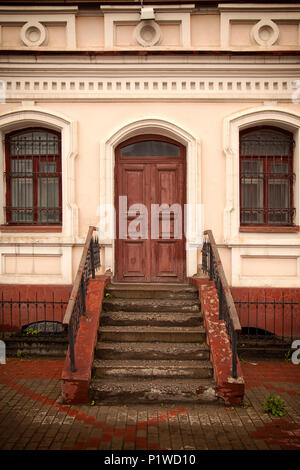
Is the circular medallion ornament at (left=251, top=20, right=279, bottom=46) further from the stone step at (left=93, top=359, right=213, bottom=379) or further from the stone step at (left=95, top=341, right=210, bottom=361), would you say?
the stone step at (left=93, top=359, right=213, bottom=379)

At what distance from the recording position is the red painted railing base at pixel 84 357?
467 centimetres

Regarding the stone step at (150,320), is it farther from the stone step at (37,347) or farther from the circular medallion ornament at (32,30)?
the circular medallion ornament at (32,30)

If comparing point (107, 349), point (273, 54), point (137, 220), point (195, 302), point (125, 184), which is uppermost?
point (273, 54)

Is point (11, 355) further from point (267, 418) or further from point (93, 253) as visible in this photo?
point (267, 418)

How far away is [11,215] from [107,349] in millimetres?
3931

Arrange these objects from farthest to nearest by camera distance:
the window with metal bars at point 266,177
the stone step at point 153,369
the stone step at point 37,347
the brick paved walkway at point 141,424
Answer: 1. the window with metal bars at point 266,177
2. the stone step at point 37,347
3. the stone step at point 153,369
4. the brick paved walkway at point 141,424

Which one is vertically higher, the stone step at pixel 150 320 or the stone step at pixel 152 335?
the stone step at pixel 150 320

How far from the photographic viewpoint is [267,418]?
4.37 metres

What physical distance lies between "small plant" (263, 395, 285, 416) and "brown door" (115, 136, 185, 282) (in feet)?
10.8

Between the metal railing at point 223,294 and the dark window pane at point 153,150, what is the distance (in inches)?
81.1

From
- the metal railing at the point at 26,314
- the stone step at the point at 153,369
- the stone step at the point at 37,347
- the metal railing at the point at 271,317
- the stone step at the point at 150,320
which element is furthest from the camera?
the metal railing at the point at 26,314

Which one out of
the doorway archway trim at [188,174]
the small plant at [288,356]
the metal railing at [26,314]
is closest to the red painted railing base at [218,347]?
the doorway archway trim at [188,174]

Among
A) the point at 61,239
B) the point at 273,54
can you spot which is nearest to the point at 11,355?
the point at 61,239

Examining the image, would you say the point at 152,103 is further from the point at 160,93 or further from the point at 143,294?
the point at 143,294
